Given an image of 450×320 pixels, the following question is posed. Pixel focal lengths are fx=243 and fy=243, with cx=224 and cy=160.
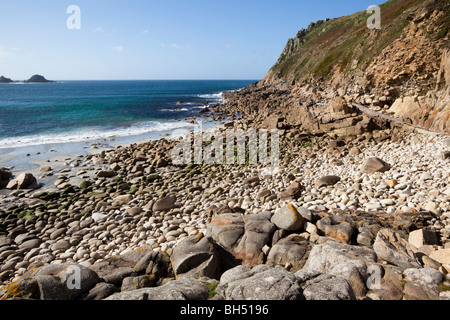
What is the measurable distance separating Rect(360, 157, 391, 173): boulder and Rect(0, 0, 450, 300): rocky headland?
78 millimetres

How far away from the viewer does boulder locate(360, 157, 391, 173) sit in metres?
10.8

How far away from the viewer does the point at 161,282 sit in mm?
5500

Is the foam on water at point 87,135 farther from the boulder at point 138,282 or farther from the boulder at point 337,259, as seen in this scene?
the boulder at point 337,259

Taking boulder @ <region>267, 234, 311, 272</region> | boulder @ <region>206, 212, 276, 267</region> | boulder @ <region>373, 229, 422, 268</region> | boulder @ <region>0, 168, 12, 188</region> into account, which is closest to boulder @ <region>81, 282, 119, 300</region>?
boulder @ <region>206, 212, 276, 267</region>

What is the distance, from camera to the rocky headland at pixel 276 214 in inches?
174

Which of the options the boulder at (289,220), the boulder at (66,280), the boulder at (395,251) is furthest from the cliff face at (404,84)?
the boulder at (66,280)

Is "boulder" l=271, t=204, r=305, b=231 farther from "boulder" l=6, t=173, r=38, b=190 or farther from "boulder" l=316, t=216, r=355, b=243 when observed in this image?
"boulder" l=6, t=173, r=38, b=190

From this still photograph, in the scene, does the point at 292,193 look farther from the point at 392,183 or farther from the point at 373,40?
the point at 373,40

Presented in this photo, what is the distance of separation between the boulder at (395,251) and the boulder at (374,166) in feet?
19.5

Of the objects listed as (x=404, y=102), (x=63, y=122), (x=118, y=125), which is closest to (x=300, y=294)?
(x=404, y=102)

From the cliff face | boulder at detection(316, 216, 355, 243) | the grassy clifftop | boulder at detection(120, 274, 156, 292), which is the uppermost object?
the grassy clifftop

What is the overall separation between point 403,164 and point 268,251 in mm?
8543

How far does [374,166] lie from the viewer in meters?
11.0
